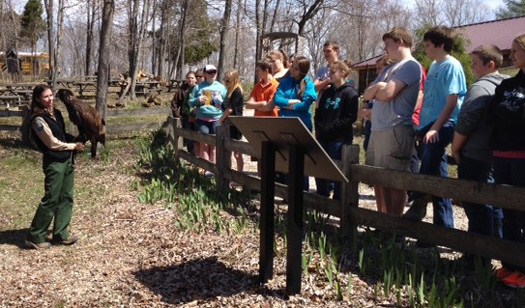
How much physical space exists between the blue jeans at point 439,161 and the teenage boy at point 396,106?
0.58ft

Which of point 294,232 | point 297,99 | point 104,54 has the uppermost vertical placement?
point 104,54

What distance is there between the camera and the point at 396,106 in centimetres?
521

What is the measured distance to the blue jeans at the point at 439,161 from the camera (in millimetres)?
5066

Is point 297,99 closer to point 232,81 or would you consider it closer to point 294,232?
point 232,81

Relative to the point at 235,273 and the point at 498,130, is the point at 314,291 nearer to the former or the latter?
the point at 235,273

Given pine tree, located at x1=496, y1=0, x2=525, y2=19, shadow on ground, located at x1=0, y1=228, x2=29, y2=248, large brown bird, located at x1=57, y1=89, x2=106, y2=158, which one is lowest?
shadow on ground, located at x1=0, y1=228, x2=29, y2=248

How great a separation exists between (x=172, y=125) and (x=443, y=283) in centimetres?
712

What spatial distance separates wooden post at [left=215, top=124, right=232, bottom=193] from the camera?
7750mm

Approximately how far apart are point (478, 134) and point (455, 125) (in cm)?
33

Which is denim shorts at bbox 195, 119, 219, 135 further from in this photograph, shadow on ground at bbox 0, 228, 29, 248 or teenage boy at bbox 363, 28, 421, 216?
teenage boy at bbox 363, 28, 421, 216

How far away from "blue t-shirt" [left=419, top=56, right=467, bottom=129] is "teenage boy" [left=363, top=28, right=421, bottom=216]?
0.35 feet

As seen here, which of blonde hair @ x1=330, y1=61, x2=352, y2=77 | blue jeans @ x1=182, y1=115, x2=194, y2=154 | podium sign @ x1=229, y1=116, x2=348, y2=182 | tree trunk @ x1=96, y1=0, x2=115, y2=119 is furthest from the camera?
tree trunk @ x1=96, y1=0, x2=115, y2=119

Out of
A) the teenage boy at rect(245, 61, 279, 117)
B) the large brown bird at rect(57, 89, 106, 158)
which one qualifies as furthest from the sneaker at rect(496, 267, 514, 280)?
the large brown bird at rect(57, 89, 106, 158)

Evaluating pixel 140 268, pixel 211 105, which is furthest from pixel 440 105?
pixel 211 105
